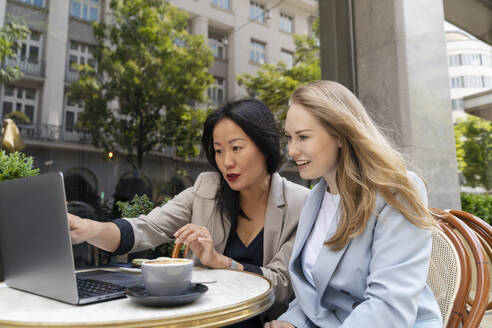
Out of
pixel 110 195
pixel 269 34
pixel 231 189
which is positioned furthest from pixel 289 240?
pixel 269 34

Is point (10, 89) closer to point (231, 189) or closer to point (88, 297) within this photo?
point (231, 189)

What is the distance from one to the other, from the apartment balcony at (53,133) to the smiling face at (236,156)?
2206mm

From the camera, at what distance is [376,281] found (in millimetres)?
Answer: 1154

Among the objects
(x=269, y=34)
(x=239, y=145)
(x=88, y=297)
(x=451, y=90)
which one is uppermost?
(x=269, y=34)

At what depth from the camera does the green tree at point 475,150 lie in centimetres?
488

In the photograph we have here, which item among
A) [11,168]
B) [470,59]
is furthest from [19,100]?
[470,59]

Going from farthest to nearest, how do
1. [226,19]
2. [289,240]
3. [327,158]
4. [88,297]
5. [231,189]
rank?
1. [226,19]
2. [231,189]
3. [289,240]
4. [327,158]
5. [88,297]

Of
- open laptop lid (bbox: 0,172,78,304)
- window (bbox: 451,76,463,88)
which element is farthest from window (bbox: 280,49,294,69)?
open laptop lid (bbox: 0,172,78,304)

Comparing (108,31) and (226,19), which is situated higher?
(226,19)

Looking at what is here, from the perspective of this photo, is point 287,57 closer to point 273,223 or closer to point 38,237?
point 273,223

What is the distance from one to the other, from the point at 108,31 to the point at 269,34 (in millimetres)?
2076

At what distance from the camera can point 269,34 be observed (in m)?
5.11

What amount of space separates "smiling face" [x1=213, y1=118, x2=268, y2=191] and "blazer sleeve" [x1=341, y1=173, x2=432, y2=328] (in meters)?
0.97

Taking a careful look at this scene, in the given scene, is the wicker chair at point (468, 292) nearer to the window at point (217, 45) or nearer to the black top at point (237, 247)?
the black top at point (237, 247)
